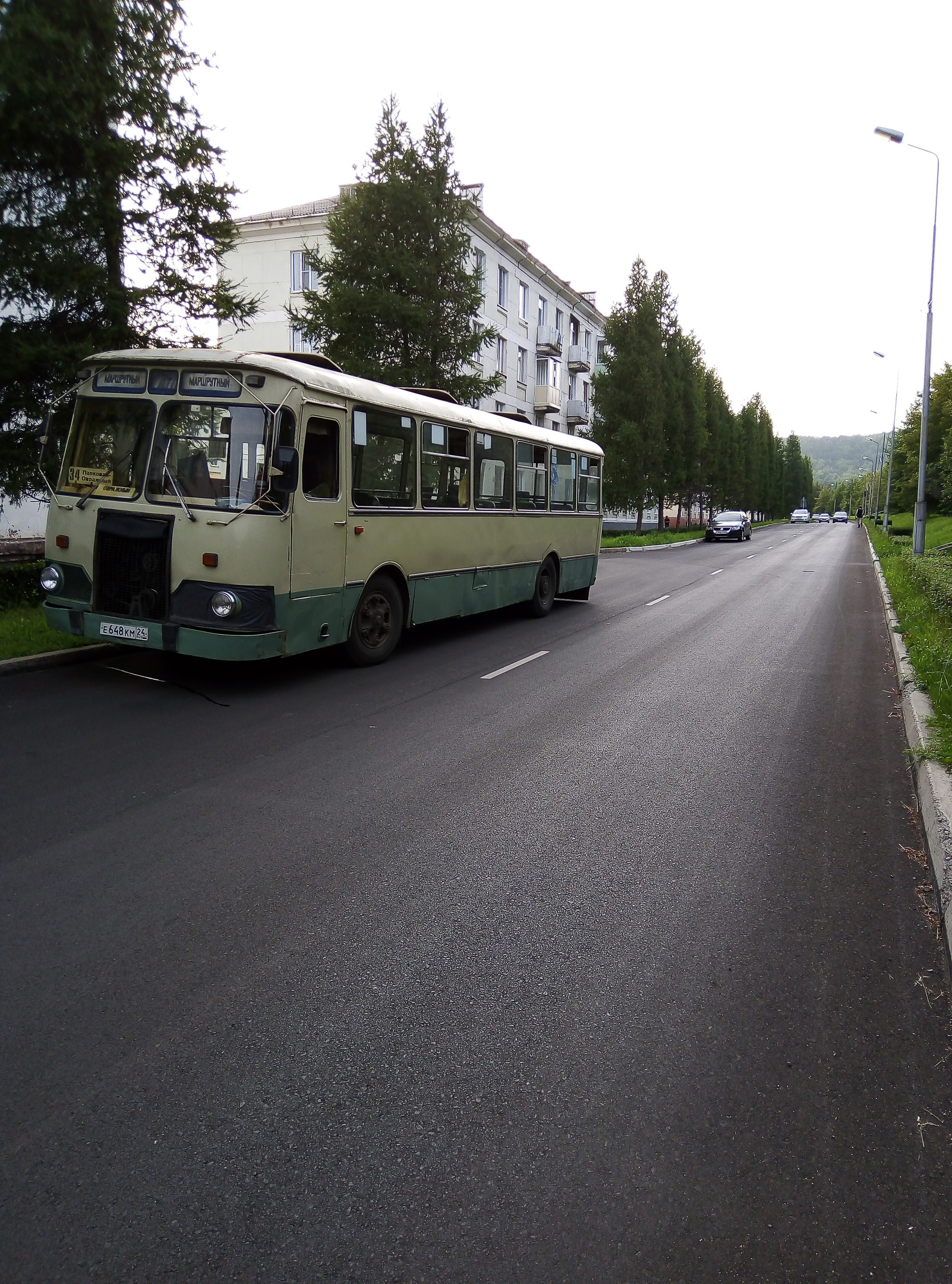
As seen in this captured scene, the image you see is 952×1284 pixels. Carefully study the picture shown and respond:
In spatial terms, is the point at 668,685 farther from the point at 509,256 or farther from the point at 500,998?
the point at 509,256

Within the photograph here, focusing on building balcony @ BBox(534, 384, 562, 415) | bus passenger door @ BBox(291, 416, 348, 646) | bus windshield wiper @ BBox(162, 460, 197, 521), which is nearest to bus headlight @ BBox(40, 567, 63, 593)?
bus windshield wiper @ BBox(162, 460, 197, 521)

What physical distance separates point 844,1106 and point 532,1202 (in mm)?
1044

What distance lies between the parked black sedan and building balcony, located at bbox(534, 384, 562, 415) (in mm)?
10972

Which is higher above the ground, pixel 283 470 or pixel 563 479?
pixel 563 479

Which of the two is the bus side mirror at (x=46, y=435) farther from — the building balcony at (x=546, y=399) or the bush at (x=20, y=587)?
the building balcony at (x=546, y=399)

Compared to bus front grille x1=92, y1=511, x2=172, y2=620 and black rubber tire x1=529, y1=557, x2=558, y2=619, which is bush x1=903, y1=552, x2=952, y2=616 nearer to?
black rubber tire x1=529, y1=557, x2=558, y2=619

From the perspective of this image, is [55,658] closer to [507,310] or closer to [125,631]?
[125,631]

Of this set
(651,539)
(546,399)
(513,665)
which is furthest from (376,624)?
(546,399)

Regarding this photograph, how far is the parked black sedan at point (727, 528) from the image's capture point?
1987 inches

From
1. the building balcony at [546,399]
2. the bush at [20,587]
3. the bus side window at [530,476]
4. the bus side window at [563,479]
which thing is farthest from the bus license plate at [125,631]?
the building balcony at [546,399]

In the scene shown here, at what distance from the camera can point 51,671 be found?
8.62 m

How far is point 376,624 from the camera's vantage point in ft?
32.0

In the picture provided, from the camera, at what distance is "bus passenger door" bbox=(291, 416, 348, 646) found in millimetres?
8117

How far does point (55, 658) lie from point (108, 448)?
2.14m
